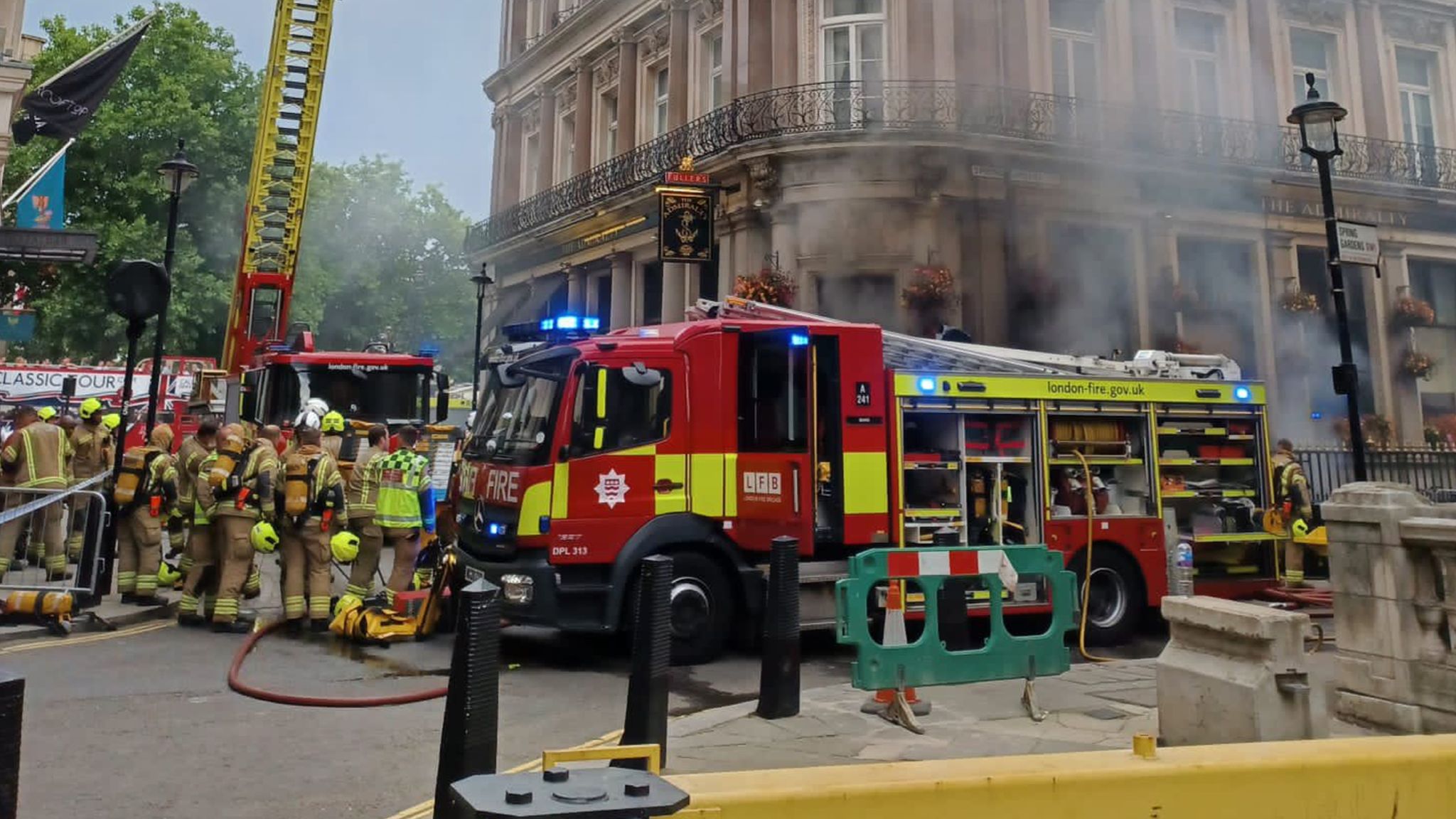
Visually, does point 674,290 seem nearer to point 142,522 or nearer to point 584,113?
point 584,113

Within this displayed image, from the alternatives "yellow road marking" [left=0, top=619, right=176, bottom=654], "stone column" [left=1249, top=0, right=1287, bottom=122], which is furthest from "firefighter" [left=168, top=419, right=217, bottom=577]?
"stone column" [left=1249, top=0, right=1287, bottom=122]

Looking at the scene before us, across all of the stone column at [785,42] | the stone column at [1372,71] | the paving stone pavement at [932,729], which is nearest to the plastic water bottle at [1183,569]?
the paving stone pavement at [932,729]

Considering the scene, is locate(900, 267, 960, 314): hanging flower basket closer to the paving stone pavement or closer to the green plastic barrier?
the paving stone pavement

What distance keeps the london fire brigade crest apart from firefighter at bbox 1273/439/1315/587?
663cm

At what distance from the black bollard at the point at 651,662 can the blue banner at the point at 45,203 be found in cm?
1970

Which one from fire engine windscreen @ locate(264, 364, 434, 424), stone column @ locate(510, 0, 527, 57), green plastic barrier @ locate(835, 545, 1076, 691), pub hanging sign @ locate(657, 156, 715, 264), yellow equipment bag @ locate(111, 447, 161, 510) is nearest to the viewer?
green plastic barrier @ locate(835, 545, 1076, 691)

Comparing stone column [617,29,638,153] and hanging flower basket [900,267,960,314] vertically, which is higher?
stone column [617,29,638,153]

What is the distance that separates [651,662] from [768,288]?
1091 cm

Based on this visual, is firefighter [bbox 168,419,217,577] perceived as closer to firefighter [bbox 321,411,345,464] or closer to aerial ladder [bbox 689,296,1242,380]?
firefighter [bbox 321,411,345,464]

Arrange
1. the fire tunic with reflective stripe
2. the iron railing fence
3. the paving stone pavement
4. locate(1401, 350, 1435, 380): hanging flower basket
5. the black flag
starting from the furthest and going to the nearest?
locate(1401, 350, 1435, 380): hanging flower basket
the black flag
the iron railing fence
the fire tunic with reflective stripe
the paving stone pavement

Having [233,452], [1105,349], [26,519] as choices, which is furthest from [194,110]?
[1105,349]

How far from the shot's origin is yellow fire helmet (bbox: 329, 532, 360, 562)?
7.53 meters

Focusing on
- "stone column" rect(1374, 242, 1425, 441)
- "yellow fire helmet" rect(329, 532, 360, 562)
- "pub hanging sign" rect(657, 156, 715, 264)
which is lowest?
"yellow fire helmet" rect(329, 532, 360, 562)

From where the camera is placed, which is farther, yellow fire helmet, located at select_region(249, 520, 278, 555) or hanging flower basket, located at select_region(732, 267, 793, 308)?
hanging flower basket, located at select_region(732, 267, 793, 308)
